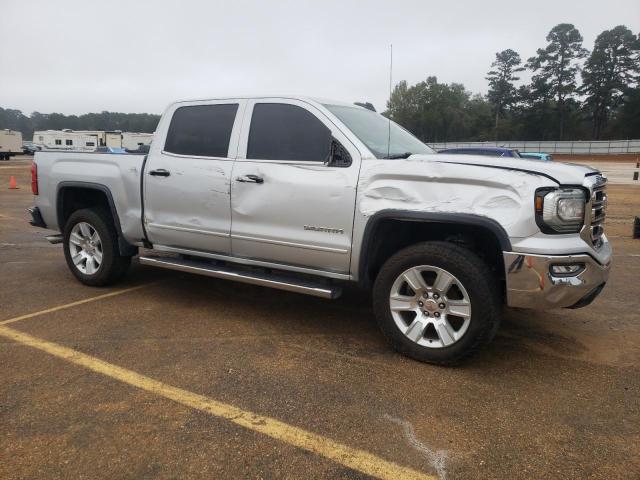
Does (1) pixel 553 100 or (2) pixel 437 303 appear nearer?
(2) pixel 437 303

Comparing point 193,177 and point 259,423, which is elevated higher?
point 193,177

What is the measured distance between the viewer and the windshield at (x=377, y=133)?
4156 mm

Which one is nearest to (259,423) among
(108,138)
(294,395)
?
(294,395)

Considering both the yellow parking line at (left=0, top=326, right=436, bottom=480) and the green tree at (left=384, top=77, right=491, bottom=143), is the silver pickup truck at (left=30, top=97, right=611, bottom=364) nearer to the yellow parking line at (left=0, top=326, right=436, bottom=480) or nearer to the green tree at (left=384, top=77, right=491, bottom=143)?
the yellow parking line at (left=0, top=326, right=436, bottom=480)

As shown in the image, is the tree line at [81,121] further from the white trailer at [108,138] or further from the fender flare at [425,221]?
the fender flare at [425,221]

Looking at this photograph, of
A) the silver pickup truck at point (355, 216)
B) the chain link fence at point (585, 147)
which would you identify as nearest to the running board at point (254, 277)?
the silver pickup truck at point (355, 216)

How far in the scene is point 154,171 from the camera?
16.1ft

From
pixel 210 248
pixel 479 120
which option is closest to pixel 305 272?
pixel 210 248

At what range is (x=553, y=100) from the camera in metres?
81.8

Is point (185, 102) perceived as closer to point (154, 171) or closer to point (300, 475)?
point (154, 171)

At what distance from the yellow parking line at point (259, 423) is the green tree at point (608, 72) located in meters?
86.4

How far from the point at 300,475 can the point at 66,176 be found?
4.42 m

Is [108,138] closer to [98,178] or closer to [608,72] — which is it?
[98,178]

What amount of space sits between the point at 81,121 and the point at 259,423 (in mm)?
123702
